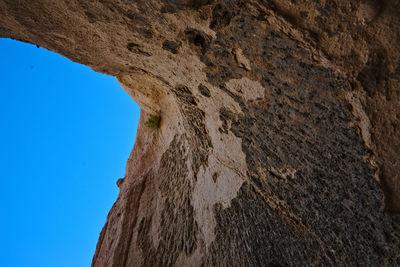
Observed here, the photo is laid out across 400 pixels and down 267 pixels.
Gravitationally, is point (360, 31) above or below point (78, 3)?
above

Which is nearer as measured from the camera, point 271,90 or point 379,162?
point 379,162

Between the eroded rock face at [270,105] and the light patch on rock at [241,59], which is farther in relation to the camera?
the light patch on rock at [241,59]

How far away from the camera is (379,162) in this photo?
1.67 m

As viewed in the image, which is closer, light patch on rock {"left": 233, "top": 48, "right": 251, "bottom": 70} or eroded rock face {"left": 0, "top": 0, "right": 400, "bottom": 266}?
eroded rock face {"left": 0, "top": 0, "right": 400, "bottom": 266}

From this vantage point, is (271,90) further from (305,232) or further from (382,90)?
(305,232)

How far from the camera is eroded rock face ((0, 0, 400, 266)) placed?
157 cm

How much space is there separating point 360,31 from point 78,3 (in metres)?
2.01

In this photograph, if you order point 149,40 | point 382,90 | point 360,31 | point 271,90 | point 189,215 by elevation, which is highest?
point 360,31

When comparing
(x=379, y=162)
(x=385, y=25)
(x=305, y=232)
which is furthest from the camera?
(x=305, y=232)

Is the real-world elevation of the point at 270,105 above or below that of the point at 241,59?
below

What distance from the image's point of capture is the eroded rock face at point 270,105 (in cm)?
157

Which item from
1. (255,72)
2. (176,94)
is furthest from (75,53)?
(255,72)

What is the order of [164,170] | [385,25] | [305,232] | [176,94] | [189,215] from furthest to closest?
[164,170] < [189,215] < [176,94] < [305,232] < [385,25]

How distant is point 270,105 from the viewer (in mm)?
2188
